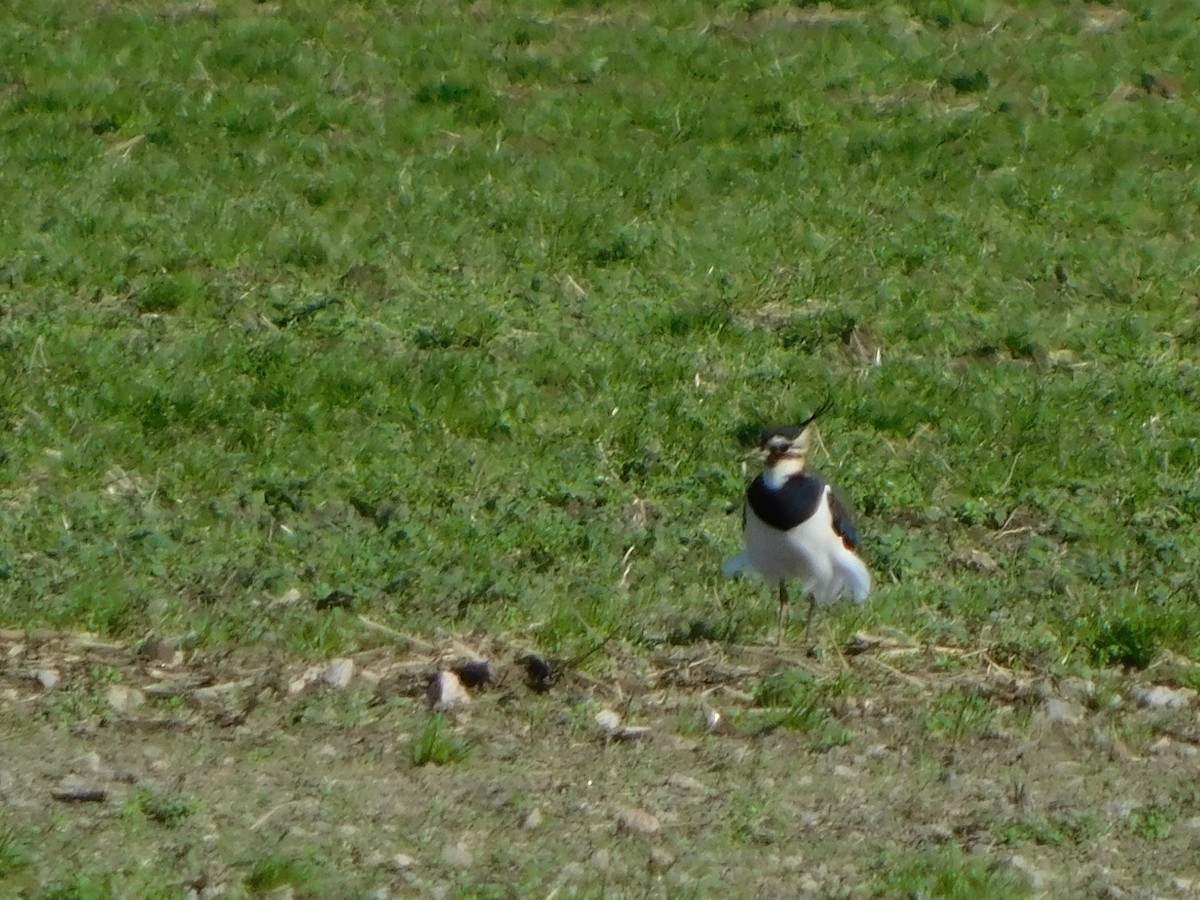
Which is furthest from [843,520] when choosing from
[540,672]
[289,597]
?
[289,597]

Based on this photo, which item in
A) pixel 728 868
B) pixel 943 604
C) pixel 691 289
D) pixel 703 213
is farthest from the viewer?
pixel 703 213

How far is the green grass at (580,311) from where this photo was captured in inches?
249

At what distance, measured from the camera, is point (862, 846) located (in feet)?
15.0

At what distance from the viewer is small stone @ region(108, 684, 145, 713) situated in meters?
5.01

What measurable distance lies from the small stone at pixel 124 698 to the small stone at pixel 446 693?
75cm

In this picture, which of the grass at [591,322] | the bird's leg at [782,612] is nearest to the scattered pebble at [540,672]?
the grass at [591,322]

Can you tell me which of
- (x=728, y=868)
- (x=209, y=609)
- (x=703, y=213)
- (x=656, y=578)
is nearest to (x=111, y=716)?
(x=209, y=609)

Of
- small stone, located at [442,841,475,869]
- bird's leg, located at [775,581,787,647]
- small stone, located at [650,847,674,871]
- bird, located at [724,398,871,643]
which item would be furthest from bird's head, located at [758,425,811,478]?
small stone, located at [442,841,475,869]

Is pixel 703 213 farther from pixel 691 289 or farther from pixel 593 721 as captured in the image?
pixel 593 721

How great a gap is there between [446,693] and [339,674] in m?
0.32

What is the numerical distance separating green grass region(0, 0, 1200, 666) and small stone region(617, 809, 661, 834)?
115 centimetres

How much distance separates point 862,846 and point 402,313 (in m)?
4.54

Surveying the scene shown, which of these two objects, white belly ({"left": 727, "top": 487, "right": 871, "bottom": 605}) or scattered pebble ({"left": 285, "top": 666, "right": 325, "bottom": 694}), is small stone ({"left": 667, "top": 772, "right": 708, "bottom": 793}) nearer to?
scattered pebble ({"left": 285, "top": 666, "right": 325, "bottom": 694})

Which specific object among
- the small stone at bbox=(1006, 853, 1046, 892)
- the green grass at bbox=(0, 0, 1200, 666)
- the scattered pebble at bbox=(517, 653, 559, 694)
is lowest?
the green grass at bbox=(0, 0, 1200, 666)
